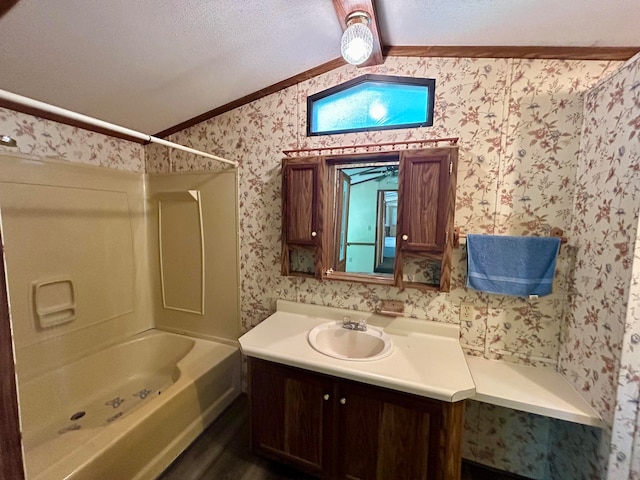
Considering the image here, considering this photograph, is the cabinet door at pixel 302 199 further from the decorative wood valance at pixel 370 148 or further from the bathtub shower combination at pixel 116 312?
the bathtub shower combination at pixel 116 312

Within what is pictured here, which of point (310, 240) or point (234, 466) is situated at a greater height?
point (310, 240)

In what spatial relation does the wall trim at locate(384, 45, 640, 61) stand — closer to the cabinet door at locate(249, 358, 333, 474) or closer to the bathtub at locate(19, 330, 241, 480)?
the cabinet door at locate(249, 358, 333, 474)

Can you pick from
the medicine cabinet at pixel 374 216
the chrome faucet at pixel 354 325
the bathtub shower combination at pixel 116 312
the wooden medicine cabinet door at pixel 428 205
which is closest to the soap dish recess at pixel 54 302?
the bathtub shower combination at pixel 116 312

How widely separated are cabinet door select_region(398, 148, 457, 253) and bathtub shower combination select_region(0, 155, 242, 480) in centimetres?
122

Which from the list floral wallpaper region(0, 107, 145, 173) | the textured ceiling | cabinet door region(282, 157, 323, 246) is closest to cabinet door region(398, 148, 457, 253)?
cabinet door region(282, 157, 323, 246)

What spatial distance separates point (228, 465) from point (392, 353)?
117cm

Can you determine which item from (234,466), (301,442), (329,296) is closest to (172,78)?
(329,296)

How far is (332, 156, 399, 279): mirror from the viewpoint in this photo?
5.41 feet

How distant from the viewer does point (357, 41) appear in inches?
49.4

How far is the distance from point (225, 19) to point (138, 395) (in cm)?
246

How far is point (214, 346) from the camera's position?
6.97 ft

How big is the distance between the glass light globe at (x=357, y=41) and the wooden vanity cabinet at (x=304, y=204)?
0.55 m

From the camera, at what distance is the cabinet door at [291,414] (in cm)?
140

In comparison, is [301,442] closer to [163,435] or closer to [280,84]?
[163,435]
